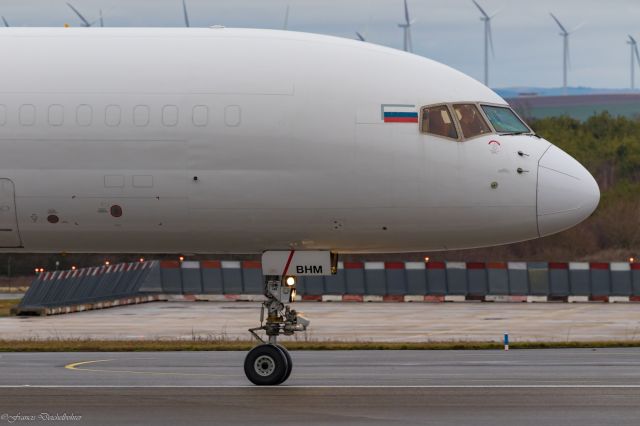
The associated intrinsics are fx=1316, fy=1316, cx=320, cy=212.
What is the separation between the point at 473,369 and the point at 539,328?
16523 mm

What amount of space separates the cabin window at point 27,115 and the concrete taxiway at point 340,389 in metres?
4.85

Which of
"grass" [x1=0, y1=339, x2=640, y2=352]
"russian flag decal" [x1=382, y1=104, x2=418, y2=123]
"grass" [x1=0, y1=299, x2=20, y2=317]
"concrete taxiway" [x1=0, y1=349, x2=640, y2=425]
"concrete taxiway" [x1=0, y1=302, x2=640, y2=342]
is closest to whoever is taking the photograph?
"concrete taxiway" [x1=0, y1=349, x2=640, y2=425]

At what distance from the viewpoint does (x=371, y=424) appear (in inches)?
791

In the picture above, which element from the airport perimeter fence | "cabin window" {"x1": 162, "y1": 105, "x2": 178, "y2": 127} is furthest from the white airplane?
the airport perimeter fence

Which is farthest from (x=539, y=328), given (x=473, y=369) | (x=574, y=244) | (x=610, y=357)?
(x=574, y=244)

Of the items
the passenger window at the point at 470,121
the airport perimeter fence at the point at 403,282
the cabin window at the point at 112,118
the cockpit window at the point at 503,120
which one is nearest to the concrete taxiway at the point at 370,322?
the airport perimeter fence at the point at 403,282

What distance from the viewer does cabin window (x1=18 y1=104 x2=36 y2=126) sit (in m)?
22.5

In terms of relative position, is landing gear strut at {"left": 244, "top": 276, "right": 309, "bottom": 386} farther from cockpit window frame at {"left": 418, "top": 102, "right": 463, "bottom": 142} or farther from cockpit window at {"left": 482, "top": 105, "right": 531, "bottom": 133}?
cockpit window at {"left": 482, "top": 105, "right": 531, "bottom": 133}

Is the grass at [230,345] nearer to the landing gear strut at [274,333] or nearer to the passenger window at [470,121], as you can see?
the landing gear strut at [274,333]

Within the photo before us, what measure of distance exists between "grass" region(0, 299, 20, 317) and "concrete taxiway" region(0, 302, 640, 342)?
2.92 meters

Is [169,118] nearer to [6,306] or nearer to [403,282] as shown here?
[6,306]

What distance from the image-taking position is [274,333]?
24.2 metres

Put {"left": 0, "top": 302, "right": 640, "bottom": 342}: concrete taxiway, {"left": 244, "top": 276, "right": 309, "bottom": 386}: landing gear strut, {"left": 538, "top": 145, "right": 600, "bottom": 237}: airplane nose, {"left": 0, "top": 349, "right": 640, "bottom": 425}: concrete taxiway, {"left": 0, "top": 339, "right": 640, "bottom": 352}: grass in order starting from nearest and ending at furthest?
{"left": 0, "top": 349, "right": 640, "bottom": 425}: concrete taxiway
{"left": 538, "top": 145, "right": 600, "bottom": 237}: airplane nose
{"left": 244, "top": 276, "right": 309, "bottom": 386}: landing gear strut
{"left": 0, "top": 339, "right": 640, "bottom": 352}: grass
{"left": 0, "top": 302, "right": 640, "bottom": 342}: concrete taxiway

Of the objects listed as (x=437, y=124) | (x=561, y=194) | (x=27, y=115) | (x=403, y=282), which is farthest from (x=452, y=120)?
(x=403, y=282)
